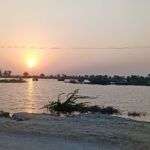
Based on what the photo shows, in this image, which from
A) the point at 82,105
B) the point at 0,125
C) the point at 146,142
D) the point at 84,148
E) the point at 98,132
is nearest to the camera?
the point at 84,148

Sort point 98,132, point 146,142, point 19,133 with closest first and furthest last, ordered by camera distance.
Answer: point 146,142, point 19,133, point 98,132

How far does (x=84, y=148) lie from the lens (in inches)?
685

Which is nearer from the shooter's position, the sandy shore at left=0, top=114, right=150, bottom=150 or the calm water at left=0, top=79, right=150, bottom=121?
the sandy shore at left=0, top=114, right=150, bottom=150

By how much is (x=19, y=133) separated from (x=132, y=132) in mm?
5696

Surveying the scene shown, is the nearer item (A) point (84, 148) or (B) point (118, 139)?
(A) point (84, 148)

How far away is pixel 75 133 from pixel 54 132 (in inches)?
37.3

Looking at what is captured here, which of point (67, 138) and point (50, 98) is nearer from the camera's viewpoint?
point (67, 138)

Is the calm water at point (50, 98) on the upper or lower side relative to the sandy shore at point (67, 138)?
lower

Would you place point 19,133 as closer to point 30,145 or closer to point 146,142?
point 30,145

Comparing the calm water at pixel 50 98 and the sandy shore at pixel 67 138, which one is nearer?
the sandy shore at pixel 67 138

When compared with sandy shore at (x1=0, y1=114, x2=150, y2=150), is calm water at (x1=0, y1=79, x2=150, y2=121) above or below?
below

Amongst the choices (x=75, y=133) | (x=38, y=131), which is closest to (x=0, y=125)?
(x=38, y=131)

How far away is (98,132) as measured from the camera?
2233 centimetres

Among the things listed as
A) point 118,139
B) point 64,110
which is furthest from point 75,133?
point 64,110
